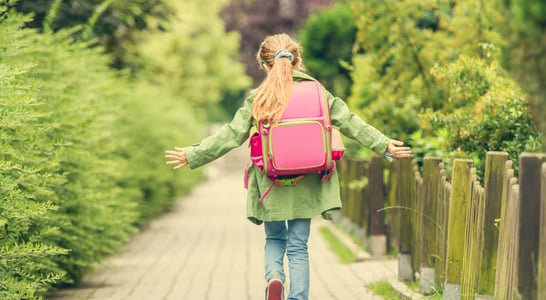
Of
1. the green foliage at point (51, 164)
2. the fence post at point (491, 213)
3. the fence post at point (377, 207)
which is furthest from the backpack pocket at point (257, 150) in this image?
the fence post at point (377, 207)

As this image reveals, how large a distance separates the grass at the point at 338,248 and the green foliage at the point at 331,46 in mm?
5365

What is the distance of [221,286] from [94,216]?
3.99 feet

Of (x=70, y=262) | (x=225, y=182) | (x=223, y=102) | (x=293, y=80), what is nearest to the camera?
(x=293, y=80)

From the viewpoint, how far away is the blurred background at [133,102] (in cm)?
637

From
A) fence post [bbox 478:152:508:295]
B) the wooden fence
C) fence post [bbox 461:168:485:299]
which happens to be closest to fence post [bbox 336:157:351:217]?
the wooden fence

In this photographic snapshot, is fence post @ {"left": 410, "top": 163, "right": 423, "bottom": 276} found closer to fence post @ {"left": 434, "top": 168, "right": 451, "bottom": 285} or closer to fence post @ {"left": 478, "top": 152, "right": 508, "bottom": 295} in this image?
fence post @ {"left": 434, "top": 168, "right": 451, "bottom": 285}

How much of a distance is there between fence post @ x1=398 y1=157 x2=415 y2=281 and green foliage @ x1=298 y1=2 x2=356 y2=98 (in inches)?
428

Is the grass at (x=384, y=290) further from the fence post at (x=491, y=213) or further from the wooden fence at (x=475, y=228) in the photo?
the fence post at (x=491, y=213)

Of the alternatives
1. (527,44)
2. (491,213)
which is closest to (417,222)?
(491,213)

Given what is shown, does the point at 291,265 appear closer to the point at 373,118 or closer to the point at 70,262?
the point at 70,262

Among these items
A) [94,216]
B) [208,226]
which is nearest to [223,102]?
[208,226]

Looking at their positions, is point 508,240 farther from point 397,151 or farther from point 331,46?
point 331,46

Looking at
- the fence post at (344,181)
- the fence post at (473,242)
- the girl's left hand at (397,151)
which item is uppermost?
the girl's left hand at (397,151)

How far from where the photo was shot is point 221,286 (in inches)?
348
